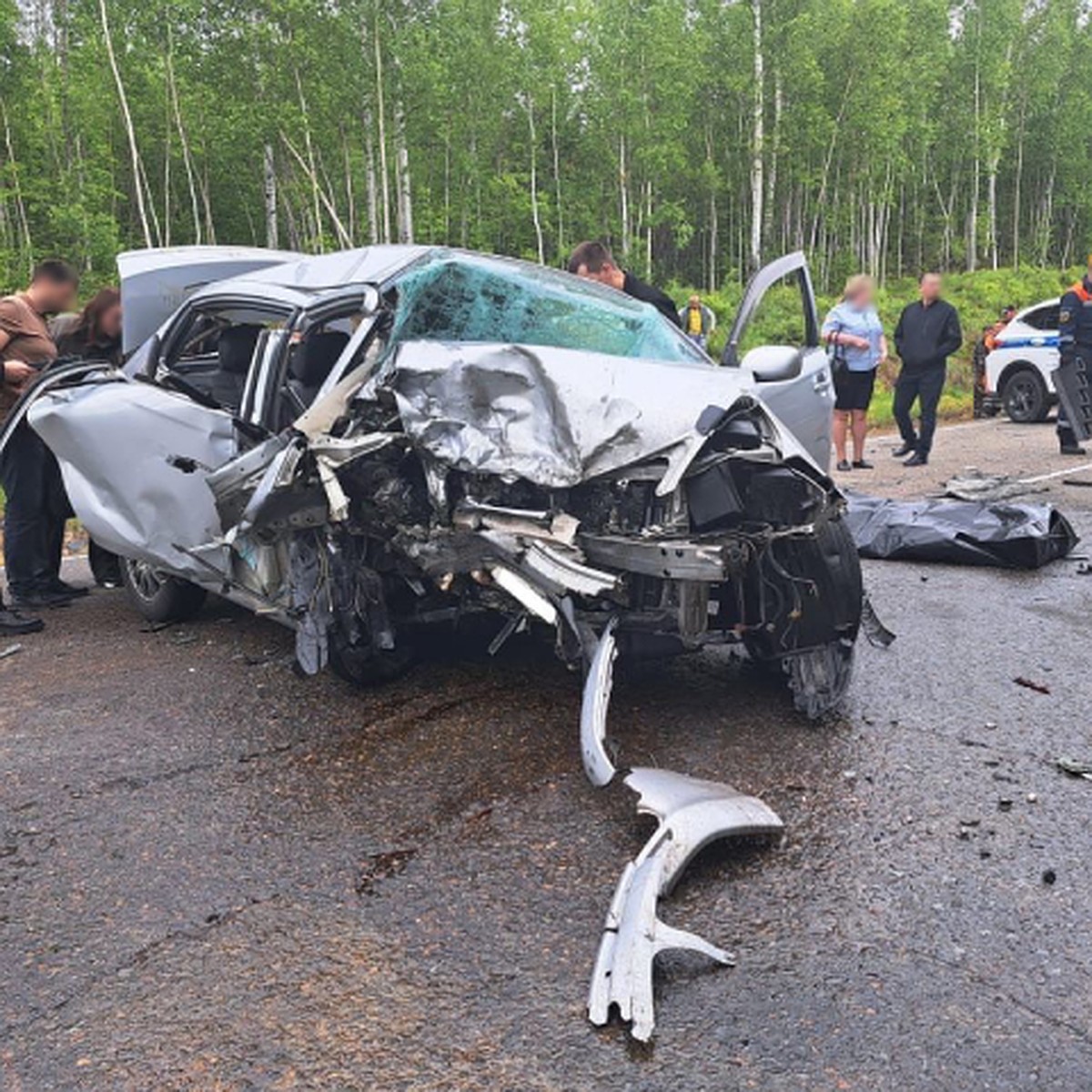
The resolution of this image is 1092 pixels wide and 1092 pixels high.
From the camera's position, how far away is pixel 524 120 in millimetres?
35000

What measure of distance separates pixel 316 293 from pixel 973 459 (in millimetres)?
8222

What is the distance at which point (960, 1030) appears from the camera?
6.36 feet

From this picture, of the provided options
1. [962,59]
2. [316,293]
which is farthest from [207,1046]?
[962,59]

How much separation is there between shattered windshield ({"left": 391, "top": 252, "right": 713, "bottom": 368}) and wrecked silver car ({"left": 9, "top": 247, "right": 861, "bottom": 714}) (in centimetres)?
1

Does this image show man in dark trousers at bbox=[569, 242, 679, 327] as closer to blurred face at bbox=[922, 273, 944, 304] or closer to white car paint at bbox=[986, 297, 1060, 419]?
blurred face at bbox=[922, 273, 944, 304]

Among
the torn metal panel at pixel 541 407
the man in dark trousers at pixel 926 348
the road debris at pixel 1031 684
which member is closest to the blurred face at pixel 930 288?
the man in dark trousers at pixel 926 348

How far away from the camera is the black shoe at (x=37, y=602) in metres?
5.62

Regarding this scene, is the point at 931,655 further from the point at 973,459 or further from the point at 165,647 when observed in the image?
the point at 973,459

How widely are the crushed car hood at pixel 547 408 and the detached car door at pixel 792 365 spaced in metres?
0.75

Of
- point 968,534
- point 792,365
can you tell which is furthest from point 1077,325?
point 792,365

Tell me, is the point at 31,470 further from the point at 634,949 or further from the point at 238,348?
the point at 634,949

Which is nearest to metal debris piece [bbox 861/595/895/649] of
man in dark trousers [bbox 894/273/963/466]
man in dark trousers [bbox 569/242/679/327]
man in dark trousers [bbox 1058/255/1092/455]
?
man in dark trousers [bbox 569/242/679/327]

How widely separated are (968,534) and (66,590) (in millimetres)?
5323

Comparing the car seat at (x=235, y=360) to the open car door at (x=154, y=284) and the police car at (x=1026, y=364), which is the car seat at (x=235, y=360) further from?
the police car at (x=1026, y=364)
